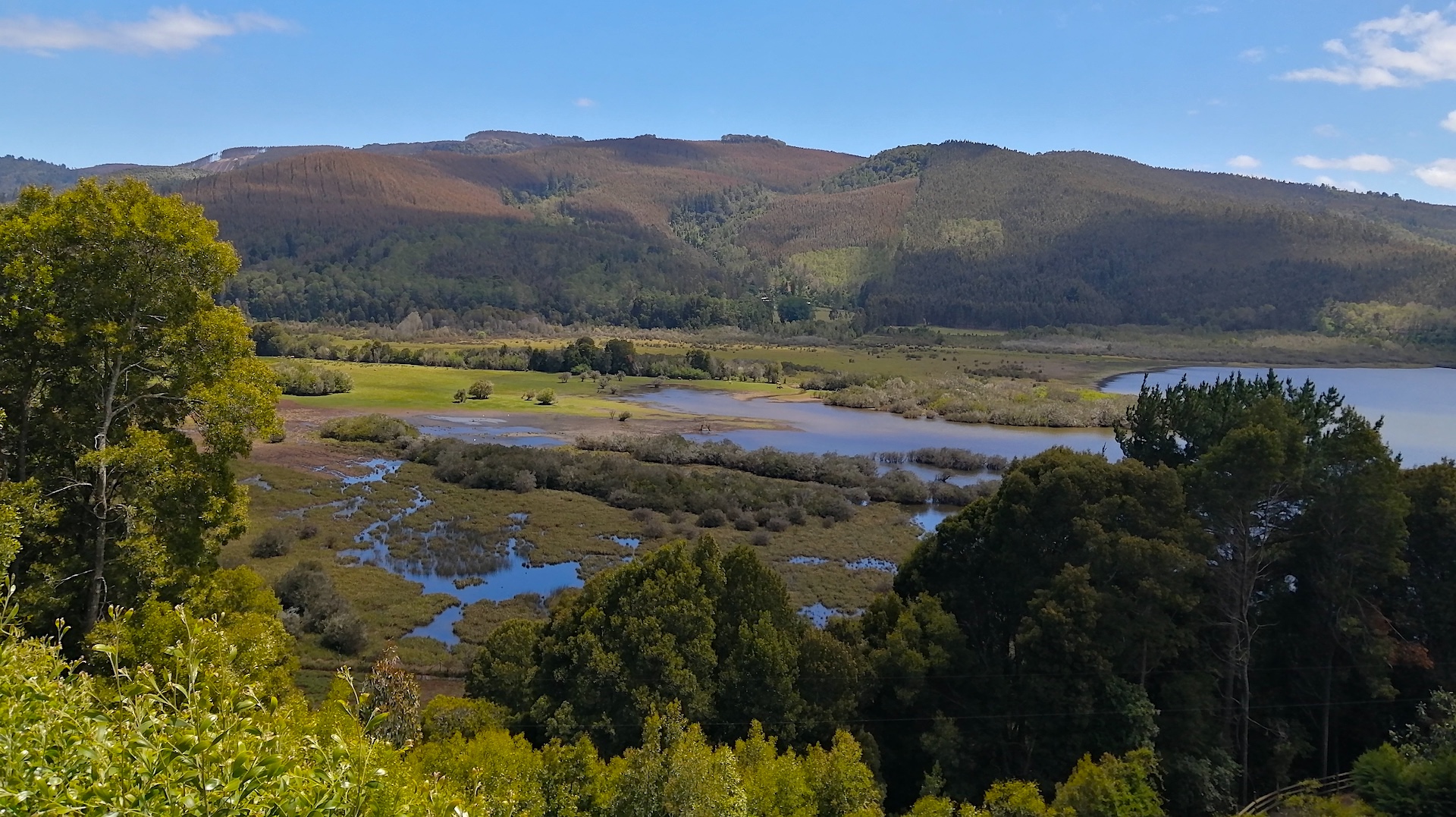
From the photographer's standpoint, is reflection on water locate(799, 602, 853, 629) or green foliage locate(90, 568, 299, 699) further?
reflection on water locate(799, 602, 853, 629)

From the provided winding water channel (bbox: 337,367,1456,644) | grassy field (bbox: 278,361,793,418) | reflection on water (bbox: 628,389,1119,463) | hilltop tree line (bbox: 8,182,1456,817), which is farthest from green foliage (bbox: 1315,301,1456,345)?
hilltop tree line (bbox: 8,182,1456,817)

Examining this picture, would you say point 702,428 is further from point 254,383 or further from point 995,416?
point 254,383

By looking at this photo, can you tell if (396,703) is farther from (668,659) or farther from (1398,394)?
(1398,394)

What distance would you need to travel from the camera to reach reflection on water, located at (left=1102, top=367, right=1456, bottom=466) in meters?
56.8

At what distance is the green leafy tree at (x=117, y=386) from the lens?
12.7 m

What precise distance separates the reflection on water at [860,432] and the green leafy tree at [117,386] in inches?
1825

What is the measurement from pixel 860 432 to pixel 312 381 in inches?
1906

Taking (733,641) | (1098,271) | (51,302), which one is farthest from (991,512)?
(1098,271)

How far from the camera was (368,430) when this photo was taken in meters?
61.5

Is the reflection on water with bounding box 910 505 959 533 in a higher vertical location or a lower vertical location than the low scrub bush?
lower

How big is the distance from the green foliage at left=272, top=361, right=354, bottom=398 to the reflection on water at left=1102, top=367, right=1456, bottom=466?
227 feet

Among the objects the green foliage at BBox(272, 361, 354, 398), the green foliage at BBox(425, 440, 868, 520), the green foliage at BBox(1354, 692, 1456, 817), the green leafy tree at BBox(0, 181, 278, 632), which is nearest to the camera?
the green leafy tree at BBox(0, 181, 278, 632)

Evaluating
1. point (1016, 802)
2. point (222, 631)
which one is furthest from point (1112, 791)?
point (222, 631)

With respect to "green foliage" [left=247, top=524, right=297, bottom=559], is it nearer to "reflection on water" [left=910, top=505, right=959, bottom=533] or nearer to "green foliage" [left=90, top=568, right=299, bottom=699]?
"green foliage" [left=90, top=568, right=299, bottom=699]
